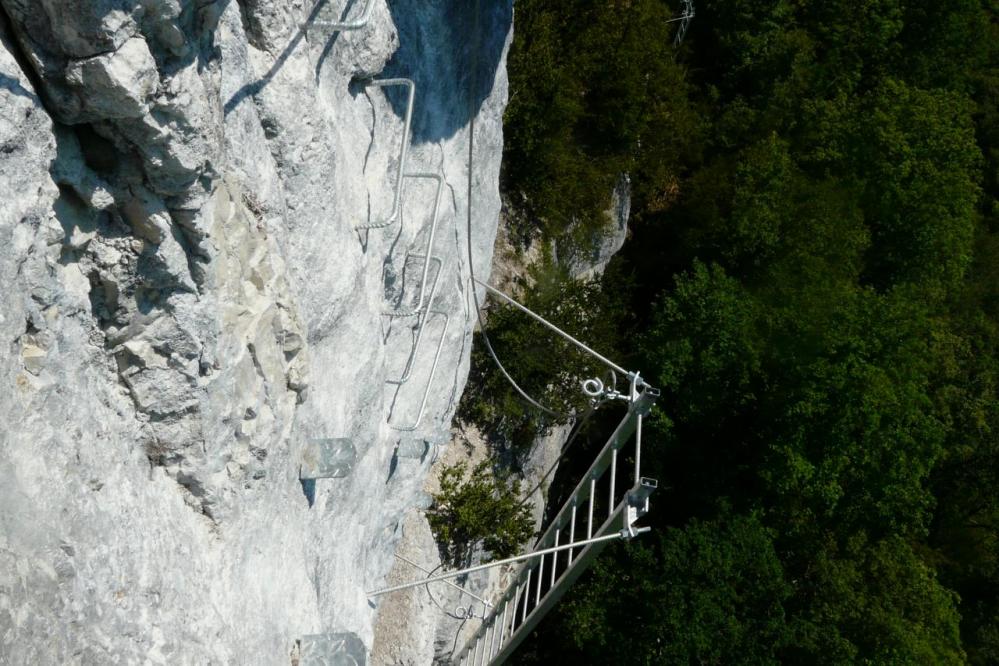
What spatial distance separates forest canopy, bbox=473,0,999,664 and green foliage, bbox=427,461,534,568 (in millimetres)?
1722

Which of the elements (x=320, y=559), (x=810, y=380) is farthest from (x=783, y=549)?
(x=320, y=559)

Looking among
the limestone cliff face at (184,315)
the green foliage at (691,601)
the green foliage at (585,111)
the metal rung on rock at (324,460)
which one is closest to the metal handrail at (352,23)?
the limestone cliff face at (184,315)

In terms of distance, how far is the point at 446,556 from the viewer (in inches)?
579

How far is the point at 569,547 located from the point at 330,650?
3068mm

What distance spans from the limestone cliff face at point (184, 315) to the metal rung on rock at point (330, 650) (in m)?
0.12

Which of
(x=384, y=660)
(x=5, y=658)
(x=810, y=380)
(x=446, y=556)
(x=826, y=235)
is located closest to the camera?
(x=5, y=658)

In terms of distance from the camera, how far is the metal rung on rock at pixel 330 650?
19.6 ft

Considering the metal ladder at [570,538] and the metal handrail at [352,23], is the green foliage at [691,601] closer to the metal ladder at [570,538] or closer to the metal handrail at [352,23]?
the metal ladder at [570,538]

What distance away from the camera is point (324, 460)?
6.30 metres

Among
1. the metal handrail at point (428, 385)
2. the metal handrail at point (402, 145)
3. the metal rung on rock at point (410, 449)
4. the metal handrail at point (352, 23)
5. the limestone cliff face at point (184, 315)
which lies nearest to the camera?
the limestone cliff face at point (184, 315)

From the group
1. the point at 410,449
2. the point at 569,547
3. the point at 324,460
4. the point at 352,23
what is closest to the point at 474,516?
the point at 410,449

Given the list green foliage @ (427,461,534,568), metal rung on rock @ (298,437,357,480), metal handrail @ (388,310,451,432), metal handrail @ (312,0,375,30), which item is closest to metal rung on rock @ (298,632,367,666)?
metal rung on rock @ (298,437,357,480)

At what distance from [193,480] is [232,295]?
1.03 metres

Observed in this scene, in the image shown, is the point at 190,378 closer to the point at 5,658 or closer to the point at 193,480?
the point at 193,480
